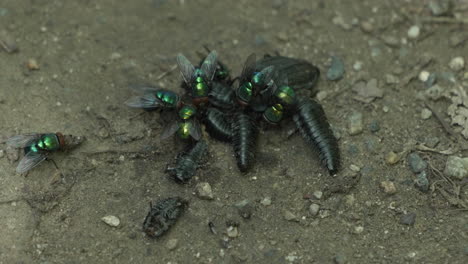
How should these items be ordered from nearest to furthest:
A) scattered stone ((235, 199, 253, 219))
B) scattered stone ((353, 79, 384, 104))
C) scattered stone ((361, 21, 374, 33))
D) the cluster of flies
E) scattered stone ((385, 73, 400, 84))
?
scattered stone ((235, 199, 253, 219)) → the cluster of flies → scattered stone ((353, 79, 384, 104)) → scattered stone ((385, 73, 400, 84)) → scattered stone ((361, 21, 374, 33))

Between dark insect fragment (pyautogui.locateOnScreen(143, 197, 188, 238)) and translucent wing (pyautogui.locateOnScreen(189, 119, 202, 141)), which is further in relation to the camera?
translucent wing (pyautogui.locateOnScreen(189, 119, 202, 141))

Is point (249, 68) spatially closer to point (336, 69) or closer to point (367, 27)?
point (336, 69)

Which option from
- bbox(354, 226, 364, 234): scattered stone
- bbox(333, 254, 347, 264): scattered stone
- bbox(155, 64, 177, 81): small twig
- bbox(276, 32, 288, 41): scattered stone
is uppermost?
bbox(276, 32, 288, 41): scattered stone

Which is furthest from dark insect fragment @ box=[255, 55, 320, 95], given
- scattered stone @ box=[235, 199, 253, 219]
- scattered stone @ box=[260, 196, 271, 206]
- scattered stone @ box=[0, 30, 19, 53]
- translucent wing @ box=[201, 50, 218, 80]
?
scattered stone @ box=[0, 30, 19, 53]

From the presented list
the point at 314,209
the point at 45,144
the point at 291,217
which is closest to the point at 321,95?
the point at 314,209

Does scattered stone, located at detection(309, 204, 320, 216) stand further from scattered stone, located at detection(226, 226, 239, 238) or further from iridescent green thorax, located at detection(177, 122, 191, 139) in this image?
iridescent green thorax, located at detection(177, 122, 191, 139)

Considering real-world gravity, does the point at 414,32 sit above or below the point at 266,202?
above

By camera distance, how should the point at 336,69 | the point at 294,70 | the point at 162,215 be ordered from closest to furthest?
1. the point at 162,215
2. the point at 294,70
3. the point at 336,69

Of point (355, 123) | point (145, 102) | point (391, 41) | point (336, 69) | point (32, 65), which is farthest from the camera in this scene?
point (391, 41)
